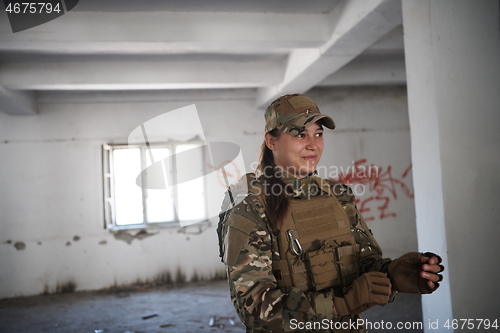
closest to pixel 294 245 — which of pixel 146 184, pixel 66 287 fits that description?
pixel 146 184

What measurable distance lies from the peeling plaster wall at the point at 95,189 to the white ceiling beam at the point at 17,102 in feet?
0.57

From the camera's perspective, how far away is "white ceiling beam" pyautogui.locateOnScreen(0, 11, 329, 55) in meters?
2.95

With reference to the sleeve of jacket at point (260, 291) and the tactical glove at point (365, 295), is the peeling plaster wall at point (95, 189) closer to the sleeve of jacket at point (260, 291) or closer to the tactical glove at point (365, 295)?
the sleeve of jacket at point (260, 291)

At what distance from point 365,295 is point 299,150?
54 cm

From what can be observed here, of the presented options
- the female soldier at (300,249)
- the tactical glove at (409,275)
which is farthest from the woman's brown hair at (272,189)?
the tactical glove at (409,275)

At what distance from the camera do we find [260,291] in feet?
3.84

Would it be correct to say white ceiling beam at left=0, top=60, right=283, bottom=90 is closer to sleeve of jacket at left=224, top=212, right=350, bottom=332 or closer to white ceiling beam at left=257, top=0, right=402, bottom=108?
white ceiling beam at left=257, top=0, right=402, bottom=108

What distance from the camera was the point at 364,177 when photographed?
5.95 m

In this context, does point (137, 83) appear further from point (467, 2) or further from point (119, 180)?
point (467, 2)

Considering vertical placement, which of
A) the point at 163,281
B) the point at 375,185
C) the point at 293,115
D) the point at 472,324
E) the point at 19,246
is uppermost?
the point at 293,115

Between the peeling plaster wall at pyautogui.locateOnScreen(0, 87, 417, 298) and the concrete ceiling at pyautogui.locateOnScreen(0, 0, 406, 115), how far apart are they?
3.61 ft

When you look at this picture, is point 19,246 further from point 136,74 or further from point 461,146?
point 461,146

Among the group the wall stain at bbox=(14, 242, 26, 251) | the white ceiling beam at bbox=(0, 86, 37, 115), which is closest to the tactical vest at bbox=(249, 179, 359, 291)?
the white ceiling beam at bbox=(0, 86, 37, 115)

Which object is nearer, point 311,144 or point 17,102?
point 311,144
